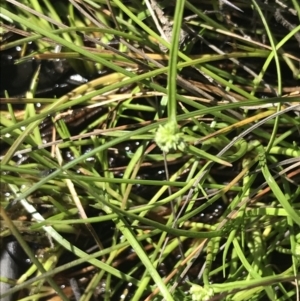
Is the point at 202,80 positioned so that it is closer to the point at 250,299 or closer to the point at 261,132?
the point at 261,132

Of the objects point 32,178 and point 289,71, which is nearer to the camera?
point 32,178

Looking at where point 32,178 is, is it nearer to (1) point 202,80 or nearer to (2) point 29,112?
(2) point 29,112

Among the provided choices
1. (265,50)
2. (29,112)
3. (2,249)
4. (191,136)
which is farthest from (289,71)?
(2,249)

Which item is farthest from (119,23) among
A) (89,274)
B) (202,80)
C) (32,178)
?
(89,274)

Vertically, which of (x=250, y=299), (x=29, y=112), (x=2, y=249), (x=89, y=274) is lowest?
(x=250, y=299)

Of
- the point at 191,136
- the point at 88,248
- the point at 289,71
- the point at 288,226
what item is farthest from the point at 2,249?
the point at 289,71

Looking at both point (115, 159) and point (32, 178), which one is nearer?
point (32, 178)

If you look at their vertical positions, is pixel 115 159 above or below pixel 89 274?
above

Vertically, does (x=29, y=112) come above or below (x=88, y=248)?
above
